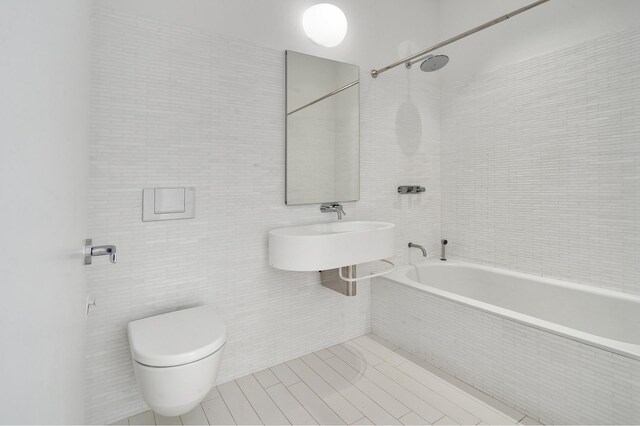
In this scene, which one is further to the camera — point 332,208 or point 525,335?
point 332,208

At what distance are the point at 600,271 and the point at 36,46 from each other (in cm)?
279

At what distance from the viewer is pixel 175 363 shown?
4.16 feet

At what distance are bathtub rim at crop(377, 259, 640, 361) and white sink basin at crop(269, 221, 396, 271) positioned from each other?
1.64 feet

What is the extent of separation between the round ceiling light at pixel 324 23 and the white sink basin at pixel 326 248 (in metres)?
1.37

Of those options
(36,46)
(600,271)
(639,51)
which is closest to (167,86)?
(36,46)

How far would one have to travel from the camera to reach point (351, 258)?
183 centimetres

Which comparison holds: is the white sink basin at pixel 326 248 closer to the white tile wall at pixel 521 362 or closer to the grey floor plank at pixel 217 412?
the white tile wall at pixel 521 362

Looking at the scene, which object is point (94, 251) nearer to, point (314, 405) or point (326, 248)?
point (326, 248)

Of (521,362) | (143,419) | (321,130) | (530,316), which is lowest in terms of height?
(143,419)

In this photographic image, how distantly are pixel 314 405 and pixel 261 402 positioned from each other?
0.30 m

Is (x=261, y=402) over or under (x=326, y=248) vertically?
under

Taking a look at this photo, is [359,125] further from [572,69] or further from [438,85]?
[572,69]

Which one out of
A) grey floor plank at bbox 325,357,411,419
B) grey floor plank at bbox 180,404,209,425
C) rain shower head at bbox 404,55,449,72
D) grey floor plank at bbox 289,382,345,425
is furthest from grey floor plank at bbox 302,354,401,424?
rain shower head at bbox 404,55,449,72

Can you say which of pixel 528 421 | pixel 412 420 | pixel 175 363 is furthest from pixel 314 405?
pixel 528 421
